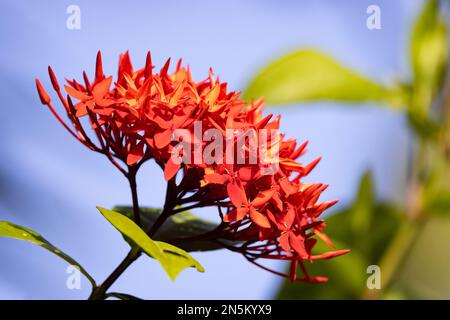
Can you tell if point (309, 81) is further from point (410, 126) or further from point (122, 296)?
point (122, 296)

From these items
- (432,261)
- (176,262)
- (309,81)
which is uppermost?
(309,81)

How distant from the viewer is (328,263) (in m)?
1.22

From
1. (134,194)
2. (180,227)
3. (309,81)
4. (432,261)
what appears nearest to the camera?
(134,194)

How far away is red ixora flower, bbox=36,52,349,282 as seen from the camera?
67cm

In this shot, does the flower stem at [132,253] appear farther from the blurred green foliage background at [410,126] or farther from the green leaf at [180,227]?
the blurred green foliage background at [410,126]

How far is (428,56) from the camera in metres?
1.26

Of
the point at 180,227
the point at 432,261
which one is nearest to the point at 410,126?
the point at 180,227

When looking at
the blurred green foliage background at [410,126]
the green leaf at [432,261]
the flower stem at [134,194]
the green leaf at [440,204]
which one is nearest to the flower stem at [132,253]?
the flower stem at [134,194]

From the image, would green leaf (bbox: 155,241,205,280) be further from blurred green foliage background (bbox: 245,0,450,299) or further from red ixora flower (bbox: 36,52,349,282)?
blurred green foliage background (bbox: 245,0,450,299)

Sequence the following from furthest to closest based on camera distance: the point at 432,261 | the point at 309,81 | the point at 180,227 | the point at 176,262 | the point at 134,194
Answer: the point at 432,261
the point at 309,81
the point at 180,227
the point at 134,194
the point at 176,262

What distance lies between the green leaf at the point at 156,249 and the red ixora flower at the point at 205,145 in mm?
55

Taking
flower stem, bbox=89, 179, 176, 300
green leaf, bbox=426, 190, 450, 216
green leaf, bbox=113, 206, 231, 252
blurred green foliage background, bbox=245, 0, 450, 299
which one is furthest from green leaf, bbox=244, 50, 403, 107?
flower stem, bbox=89, 179, 176, 300

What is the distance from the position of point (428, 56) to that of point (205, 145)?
2.32 ft

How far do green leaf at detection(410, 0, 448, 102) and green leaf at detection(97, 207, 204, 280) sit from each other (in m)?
0.74
